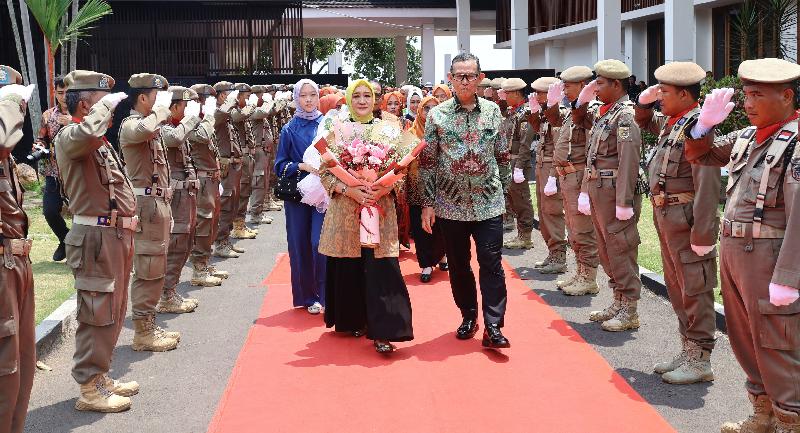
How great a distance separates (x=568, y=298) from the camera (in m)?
8.22

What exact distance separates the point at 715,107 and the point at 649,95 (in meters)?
1.39

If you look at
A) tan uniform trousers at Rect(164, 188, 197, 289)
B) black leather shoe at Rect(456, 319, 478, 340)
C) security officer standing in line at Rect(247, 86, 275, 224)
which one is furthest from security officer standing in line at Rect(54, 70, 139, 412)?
security officer standing in line at Rect(247, 86, 275, 224)

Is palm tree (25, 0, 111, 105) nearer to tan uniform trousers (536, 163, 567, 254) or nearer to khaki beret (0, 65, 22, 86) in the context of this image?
tan uniform trousers (536, 163, 567, 254)

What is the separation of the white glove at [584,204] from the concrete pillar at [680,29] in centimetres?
1271

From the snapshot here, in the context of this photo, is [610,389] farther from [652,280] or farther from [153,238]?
[153,238]

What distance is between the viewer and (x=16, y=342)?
13.7 ft

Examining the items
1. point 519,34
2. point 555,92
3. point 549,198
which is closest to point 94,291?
point 555,92

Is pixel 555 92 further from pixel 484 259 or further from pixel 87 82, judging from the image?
pixel 87 82

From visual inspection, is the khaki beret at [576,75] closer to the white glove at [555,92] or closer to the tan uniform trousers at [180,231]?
the white glove at [555,92]

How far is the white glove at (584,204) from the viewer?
24.2 ft

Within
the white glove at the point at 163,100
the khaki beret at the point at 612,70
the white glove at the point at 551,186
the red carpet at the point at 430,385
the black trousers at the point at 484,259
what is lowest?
the red carpet at the point at 430,385

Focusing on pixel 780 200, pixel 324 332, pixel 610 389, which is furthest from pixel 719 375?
pixel 324 332

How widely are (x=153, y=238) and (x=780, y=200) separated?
4.30 m

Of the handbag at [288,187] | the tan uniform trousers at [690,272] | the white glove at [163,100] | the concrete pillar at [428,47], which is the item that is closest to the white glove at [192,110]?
the handbag at [288,187]
